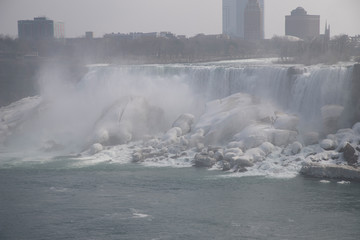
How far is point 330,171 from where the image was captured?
27016 millimetres

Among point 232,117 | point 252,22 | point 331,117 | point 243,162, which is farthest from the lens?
point 252,22

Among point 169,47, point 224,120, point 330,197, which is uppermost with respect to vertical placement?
point 169,47

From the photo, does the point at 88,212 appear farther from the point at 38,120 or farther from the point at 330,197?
the point at 38,120

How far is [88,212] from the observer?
22.1 metres

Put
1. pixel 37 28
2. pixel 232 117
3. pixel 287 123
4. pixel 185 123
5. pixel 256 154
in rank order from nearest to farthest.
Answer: pixel 256 154 → pixel 287 123 → pixel 232 117 → pixel 185 123 → pixel 37 28

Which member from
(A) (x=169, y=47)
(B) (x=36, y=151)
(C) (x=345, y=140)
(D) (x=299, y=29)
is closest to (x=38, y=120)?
(B) (x=36, y=151)

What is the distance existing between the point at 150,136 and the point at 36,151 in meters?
7.53

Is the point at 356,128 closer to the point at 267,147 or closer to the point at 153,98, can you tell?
the point at 267,147

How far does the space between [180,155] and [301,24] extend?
127m

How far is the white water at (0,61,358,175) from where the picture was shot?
3434cm

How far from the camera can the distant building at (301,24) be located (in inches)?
5950

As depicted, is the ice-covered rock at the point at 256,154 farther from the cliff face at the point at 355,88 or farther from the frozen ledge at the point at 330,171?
the cliff face at the point at 355,88

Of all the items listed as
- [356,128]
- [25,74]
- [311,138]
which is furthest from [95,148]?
[25,74]

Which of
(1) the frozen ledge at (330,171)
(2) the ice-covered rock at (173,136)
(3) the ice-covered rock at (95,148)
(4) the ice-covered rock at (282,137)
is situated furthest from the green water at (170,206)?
(2) the ice-covered rock at (173,136)
